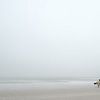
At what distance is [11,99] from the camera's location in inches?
469

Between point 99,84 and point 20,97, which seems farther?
point 99,84

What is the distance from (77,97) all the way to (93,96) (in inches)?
33.2

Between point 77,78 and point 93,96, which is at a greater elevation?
point 77,78

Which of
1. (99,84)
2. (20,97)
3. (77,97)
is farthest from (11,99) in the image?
(99,84)

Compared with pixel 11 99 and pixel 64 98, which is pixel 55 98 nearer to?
pixel 64 98

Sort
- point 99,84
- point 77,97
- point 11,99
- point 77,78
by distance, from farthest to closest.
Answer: point 77,78 < point 99,84 < point 77,97 < point 11,99

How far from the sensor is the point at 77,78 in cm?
2389

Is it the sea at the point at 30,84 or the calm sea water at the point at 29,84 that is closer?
the sea at the point at 30,84

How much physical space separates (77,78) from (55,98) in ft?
38.1

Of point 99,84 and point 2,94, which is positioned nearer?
point 2,94

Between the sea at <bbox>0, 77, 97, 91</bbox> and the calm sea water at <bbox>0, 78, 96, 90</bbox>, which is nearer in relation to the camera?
the sea at <bbox>0, 77, 97, 91</bbox>

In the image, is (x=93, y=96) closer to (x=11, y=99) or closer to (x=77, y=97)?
(x=77, y=97)

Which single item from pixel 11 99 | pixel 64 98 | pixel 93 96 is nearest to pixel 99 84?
pixel 93 96

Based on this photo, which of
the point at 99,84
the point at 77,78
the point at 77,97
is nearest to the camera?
the point at 77,97
